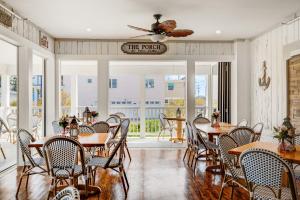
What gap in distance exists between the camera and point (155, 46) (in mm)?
7758

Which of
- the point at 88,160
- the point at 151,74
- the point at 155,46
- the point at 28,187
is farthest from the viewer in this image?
the point at 151,74

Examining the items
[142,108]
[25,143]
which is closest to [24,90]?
[25,143]

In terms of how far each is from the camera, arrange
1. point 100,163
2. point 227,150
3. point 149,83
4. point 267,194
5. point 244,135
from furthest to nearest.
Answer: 1. point 149,83
2. point 244,135
3. point 100,163
4. point 227,150
5. point 267,194

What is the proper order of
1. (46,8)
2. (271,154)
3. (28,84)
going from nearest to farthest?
(271,154)
(46,8)
(28,84)

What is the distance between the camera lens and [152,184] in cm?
453

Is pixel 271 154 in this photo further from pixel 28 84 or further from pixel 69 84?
pixel 69 84

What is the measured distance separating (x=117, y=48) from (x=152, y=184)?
419 centimetres

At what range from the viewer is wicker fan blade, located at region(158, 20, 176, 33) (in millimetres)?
4708

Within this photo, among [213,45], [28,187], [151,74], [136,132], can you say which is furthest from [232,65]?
[28,187]

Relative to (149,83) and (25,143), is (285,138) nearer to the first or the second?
(25,143)

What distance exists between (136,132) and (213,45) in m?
3.70

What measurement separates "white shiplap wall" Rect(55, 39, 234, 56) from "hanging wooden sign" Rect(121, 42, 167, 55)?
0.43ft

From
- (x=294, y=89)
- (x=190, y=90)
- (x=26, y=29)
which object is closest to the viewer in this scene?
(x=294, y=89)

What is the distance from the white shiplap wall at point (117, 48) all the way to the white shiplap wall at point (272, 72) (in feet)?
2.71
